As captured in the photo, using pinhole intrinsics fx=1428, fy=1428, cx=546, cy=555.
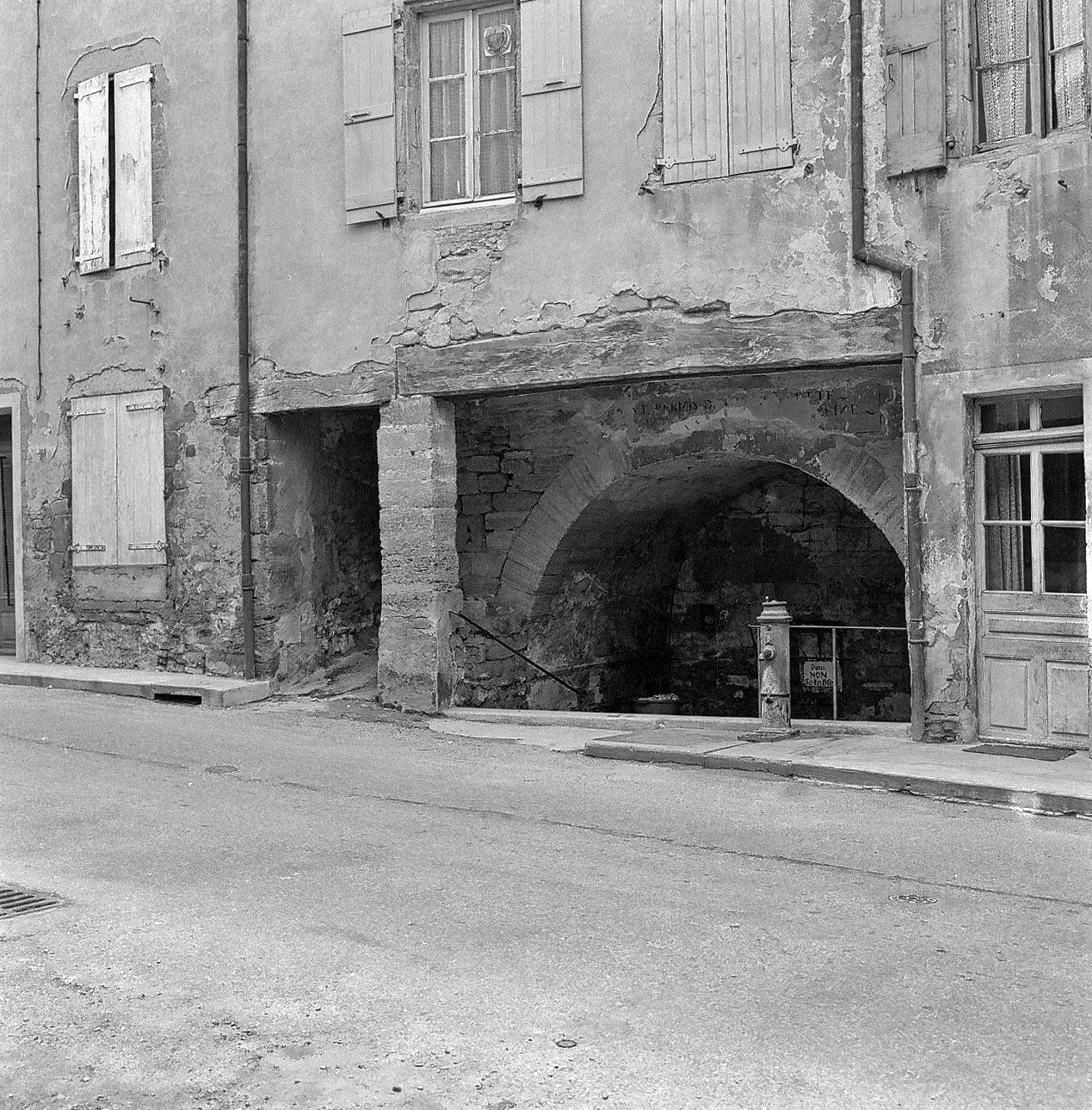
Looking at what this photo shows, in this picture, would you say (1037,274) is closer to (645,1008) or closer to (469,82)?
(469,82)

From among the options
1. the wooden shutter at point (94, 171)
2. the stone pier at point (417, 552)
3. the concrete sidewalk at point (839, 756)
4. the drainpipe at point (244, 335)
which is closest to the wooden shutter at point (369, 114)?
the drainpipe at point (244, 335)

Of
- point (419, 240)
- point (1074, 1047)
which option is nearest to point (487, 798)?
point (1074, 1047)

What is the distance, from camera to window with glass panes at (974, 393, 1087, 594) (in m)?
8.68

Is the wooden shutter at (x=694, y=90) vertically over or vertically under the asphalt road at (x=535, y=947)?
over

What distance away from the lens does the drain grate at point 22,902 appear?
5.30 metres

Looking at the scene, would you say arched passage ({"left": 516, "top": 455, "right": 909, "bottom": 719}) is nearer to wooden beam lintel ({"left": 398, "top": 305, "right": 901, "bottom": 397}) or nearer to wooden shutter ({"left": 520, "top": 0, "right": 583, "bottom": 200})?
wooden beam lintel ({"left": 398, "top": 305, "right": 901, "bottom": 397})

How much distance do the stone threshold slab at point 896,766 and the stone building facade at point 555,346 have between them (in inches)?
24.8

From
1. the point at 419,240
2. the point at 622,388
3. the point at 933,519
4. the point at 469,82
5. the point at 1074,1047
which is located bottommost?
the point at 1074,1047

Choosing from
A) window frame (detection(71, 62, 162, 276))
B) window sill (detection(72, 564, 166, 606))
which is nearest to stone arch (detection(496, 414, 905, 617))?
window sill (detection(72, 564, 166, 606))

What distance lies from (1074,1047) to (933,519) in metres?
5.53

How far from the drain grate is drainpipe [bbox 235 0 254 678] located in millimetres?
6353

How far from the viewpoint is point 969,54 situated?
8930 millimetres

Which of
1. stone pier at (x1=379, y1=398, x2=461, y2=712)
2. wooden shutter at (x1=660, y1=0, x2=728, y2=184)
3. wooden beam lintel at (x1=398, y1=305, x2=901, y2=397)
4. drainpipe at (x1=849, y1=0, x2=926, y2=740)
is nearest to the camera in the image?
drainpipe at (x1=849, y1=0, x2=926, y2=740)

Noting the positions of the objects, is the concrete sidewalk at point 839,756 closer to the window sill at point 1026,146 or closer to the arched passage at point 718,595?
the arched passage at point 718,595
